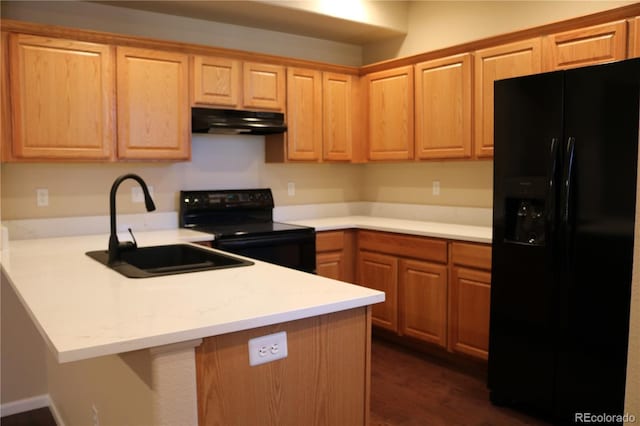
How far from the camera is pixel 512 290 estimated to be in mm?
2752

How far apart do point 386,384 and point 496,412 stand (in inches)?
26.5

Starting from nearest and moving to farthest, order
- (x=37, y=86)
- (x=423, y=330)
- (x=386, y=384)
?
(x=37, y=86), (x=386, y=384), (x=423, y=330)

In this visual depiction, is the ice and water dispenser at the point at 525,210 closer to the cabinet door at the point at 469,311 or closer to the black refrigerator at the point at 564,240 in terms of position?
the black refrigerator at the point at 564,240

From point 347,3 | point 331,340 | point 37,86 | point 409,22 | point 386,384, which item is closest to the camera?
point 331,340

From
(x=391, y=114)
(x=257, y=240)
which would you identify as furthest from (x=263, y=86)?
(x=257, y=240)

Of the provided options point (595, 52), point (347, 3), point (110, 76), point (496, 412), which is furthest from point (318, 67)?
point (496, 412)

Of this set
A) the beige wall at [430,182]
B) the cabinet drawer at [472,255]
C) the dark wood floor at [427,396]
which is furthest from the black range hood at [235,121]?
the dark wood floor at [427,396]

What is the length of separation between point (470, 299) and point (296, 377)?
203 cm

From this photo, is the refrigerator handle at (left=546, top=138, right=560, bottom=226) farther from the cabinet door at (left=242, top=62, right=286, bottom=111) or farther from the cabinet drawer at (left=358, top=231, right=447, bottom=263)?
the cabinet door at (left=242, top=62, right=286, bottom=111)

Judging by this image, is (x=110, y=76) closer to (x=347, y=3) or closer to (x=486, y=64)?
(x=347, y=3)

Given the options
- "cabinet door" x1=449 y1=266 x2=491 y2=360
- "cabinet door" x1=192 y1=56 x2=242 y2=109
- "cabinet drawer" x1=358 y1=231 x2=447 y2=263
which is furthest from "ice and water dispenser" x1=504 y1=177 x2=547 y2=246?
"cabinet door" x1=192 y1=56 x2=242 y2=109

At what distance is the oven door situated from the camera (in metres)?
A: 3.35

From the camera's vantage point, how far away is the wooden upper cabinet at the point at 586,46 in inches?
109

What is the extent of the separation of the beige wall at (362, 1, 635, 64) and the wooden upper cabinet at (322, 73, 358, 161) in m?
0.56
